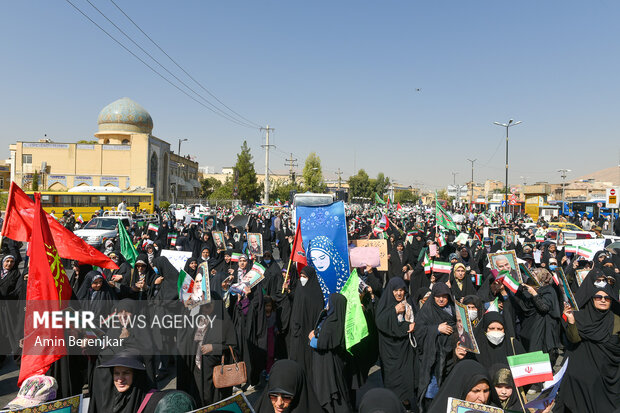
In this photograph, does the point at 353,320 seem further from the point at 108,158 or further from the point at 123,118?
the point at 123,118

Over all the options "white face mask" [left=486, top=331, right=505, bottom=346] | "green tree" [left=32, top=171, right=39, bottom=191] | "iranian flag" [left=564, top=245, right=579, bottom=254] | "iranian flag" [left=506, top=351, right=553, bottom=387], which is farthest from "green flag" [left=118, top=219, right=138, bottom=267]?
"green tree" [left=32, top=171, right=39, bottom=191]

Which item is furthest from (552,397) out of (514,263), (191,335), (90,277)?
(90,277)

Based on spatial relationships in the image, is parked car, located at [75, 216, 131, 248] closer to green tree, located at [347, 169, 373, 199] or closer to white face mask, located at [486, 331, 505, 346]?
white face mask, located at [486, 331, 505, 346]

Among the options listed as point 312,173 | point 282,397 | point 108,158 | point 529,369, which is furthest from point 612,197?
point 312,173

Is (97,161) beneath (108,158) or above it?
beneath

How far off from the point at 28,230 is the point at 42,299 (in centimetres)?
132

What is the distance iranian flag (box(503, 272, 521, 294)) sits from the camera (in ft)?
16.2

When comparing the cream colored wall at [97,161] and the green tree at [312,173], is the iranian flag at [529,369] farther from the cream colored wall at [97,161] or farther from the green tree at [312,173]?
the green tree at [312,173]

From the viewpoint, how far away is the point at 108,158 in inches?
1913

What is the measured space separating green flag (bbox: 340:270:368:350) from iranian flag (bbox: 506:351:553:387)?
1518 millimetres

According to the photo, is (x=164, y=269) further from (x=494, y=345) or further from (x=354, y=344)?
(x=494, y=345)

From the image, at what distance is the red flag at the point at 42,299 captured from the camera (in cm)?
363

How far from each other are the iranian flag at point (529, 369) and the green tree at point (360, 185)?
8370 cm

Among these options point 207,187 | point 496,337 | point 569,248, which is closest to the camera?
point 496,337
